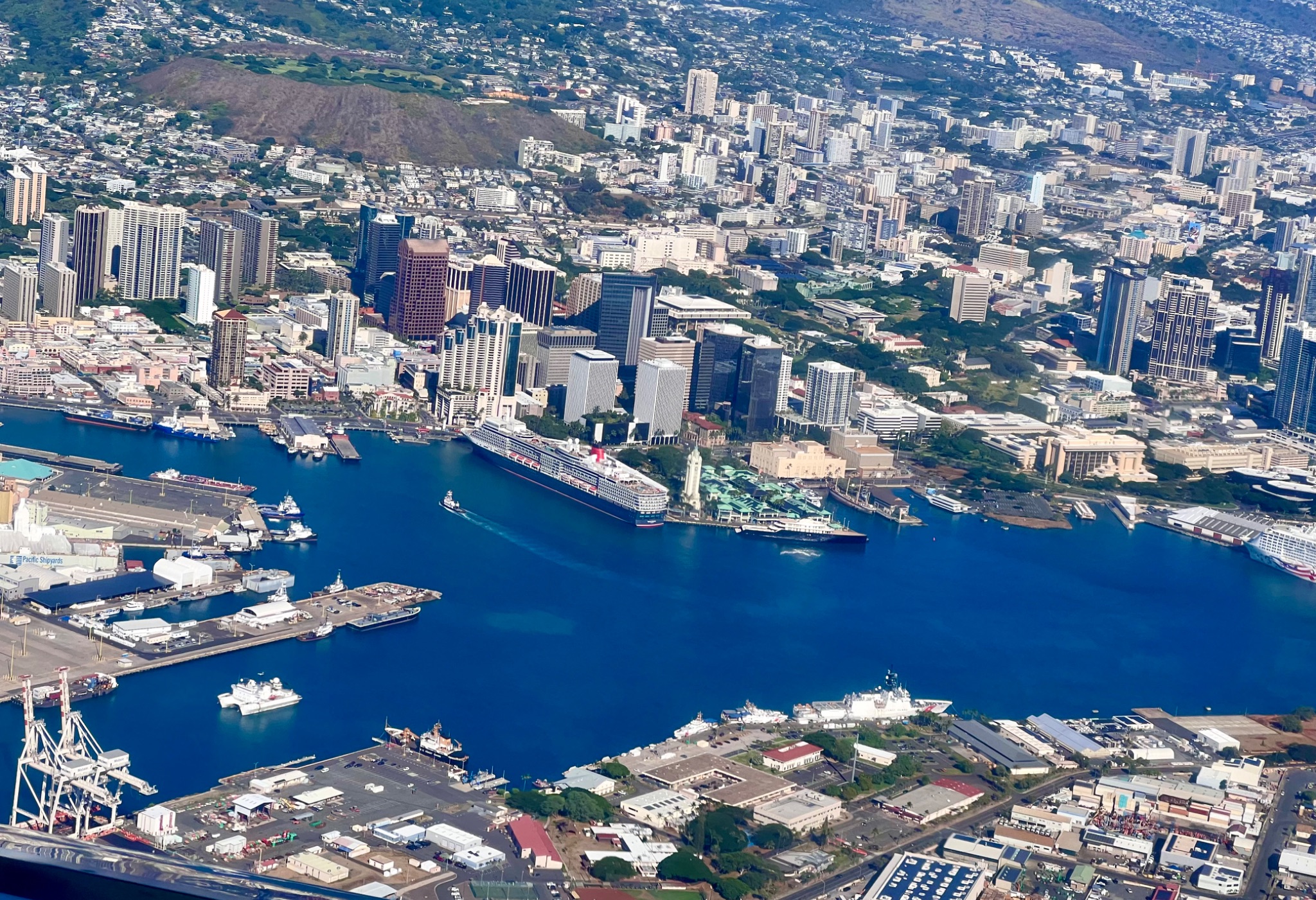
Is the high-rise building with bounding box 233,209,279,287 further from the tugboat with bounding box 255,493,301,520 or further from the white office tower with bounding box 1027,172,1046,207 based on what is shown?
the white office tower with bounding box 1027,172,1046,207

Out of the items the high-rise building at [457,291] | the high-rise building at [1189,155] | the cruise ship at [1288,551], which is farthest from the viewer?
the high-rise building at [1189,155]

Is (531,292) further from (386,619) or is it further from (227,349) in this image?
(386,619)

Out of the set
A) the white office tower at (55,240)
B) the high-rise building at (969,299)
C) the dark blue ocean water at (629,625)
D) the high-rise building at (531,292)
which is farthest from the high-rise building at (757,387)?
the white office tower at (55,240)

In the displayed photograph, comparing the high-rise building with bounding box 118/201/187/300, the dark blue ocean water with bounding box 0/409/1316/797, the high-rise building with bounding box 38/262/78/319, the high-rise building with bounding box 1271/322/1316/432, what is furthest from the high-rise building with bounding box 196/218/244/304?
the high-rise building with bounding box 1271/322/1316/432

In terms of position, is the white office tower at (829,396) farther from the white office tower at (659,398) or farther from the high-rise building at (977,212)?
the high-rise building at (977,212)

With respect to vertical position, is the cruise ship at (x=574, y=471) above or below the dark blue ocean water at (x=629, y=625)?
above

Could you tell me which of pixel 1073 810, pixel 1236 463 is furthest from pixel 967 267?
pixel 1073 810

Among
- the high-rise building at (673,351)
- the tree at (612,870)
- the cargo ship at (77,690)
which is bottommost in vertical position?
the tree at (612,870)
